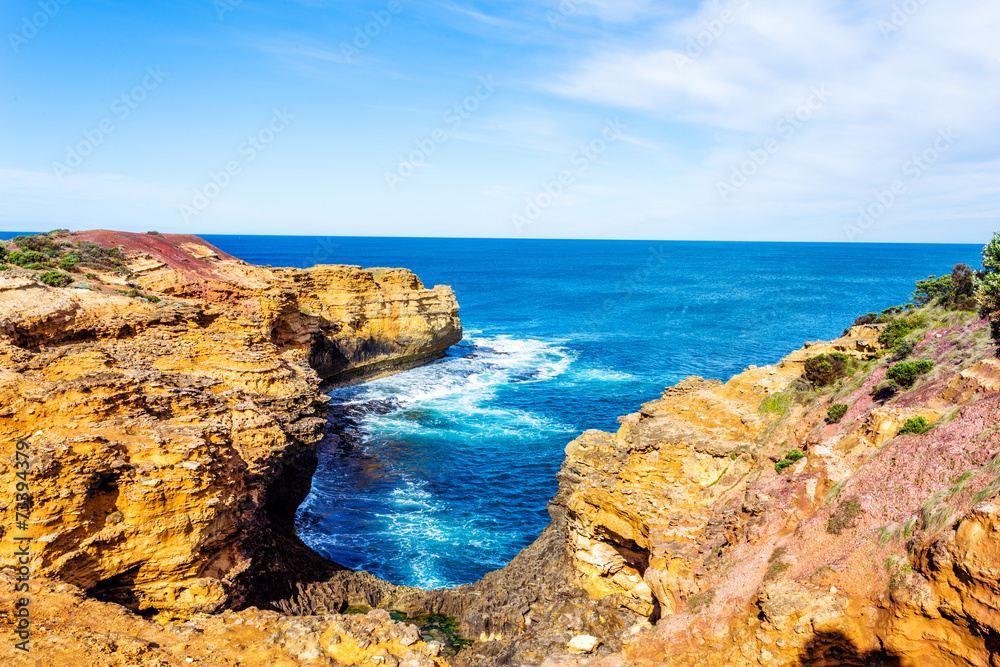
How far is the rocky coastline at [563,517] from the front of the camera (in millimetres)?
12266

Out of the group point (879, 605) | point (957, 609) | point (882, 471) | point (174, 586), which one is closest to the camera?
point (957, 609)

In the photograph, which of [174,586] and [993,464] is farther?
[174,586]

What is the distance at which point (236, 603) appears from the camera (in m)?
18.6

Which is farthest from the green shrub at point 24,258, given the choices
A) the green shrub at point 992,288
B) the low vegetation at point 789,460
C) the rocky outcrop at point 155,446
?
the green shrub at point 992,288

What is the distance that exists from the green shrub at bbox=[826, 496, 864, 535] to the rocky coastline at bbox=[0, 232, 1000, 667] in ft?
0.18

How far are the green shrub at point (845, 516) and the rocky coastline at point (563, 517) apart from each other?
0.18 ft

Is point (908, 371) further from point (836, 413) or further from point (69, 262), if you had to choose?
point (69, 262)

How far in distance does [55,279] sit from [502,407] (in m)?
32.8

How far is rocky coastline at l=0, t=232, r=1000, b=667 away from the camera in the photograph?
40.2ft

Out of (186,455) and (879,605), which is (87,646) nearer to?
(186,455)

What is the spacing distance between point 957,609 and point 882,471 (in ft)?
16.0

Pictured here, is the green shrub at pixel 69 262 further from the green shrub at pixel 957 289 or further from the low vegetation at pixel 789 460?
the green shrub at pixel 957 289

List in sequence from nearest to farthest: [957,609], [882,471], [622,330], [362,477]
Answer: [957,609] < [882,471] < [362,477] < [622,330]

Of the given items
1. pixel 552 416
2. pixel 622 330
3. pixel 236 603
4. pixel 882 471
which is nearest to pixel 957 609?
pixel 882 471
